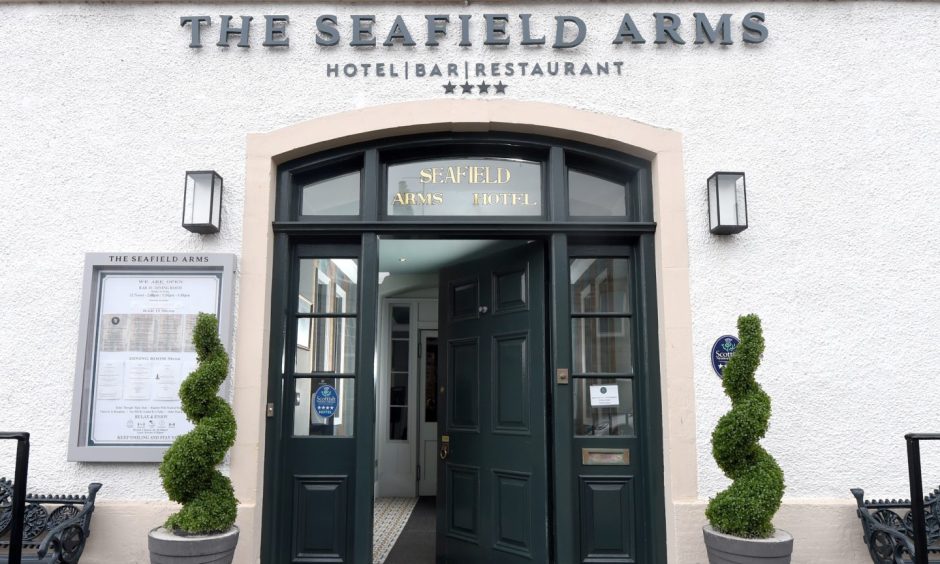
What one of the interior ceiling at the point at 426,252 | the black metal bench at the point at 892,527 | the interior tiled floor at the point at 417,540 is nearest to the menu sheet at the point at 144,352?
the interior ceiling at the point at 426,252

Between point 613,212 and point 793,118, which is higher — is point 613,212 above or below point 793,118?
below

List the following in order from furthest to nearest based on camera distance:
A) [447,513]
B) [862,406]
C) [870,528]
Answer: [447,513], [862,406], [870,528]

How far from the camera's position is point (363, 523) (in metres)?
4.43

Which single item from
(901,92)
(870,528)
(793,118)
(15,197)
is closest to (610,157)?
(793,118)

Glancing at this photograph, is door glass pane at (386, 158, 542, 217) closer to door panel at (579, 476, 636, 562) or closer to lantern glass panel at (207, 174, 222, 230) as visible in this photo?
lantern glass panel at (207, 174, 222, 230)

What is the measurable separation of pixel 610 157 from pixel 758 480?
2.33 m

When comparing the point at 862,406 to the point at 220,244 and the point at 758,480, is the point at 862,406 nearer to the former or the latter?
the point at 758,480

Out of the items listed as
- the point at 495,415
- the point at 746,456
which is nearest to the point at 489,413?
the point at 495,415

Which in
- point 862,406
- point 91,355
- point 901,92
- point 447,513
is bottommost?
point 447,513

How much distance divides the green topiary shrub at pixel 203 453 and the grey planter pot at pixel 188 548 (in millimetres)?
62

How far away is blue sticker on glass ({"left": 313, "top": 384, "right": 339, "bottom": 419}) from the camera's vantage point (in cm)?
467

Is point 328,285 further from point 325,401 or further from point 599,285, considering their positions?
point 599,285

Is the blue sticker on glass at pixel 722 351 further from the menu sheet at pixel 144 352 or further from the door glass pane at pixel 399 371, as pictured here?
the door glass pane at pixel 399 371

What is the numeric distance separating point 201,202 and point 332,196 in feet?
2.94
